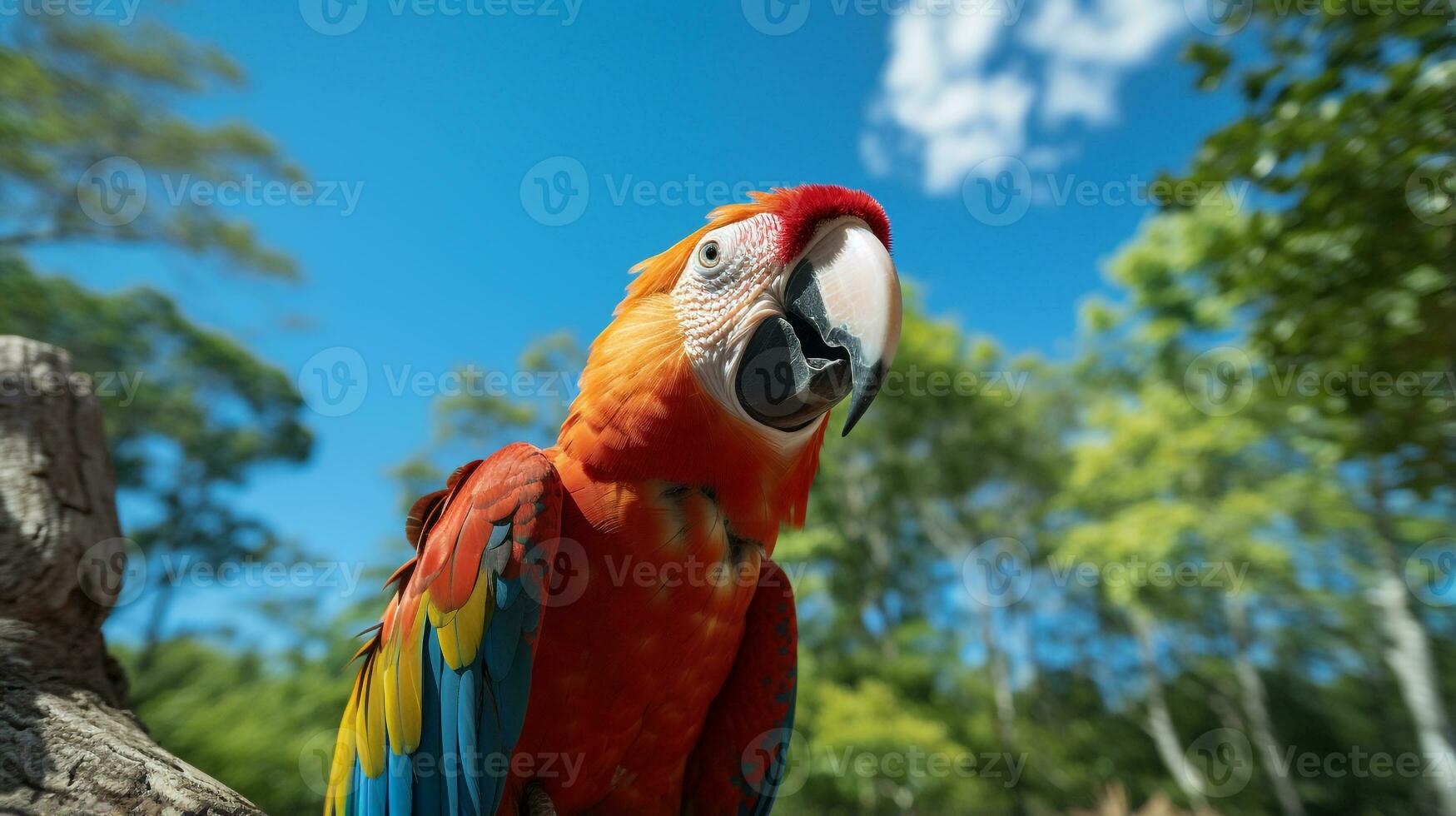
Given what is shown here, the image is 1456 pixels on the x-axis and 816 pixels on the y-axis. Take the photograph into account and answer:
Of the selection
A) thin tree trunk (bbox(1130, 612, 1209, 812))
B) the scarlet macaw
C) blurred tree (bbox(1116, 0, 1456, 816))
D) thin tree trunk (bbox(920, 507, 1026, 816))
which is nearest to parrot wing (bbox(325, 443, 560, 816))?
the scarlet macaw

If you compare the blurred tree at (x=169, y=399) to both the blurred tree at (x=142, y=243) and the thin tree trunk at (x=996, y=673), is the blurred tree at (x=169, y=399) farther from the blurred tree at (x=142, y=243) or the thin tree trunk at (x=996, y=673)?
the thin tree trunk at (x=996, y=673)

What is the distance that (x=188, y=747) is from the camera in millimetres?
8305

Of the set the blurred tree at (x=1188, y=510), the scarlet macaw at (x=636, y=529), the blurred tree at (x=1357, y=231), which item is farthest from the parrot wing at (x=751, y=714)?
the blurred tree at (x=1188, y=510)

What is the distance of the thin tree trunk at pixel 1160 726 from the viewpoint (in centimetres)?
1405

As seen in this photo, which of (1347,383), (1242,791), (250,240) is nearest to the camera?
(1347,383)

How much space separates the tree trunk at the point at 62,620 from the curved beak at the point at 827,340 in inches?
59.9

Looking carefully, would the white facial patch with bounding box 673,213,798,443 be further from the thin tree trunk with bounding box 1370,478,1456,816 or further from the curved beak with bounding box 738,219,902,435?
the thin tree trunk with bounding box 1370,478,1456,816

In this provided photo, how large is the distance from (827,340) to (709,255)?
456mm

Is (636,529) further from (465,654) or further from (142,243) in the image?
(142,243)

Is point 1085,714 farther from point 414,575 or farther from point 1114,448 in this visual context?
point 414,575

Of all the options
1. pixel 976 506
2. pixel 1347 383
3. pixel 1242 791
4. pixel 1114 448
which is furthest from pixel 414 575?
pixel 1242 791

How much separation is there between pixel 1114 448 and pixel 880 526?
5293 mm

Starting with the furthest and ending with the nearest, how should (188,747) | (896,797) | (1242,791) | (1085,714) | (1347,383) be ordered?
(1085,714), (1242,791), (896,797), (188,747), (1347,383)

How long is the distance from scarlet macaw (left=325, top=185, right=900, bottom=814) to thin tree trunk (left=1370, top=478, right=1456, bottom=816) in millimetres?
Result: 9257
